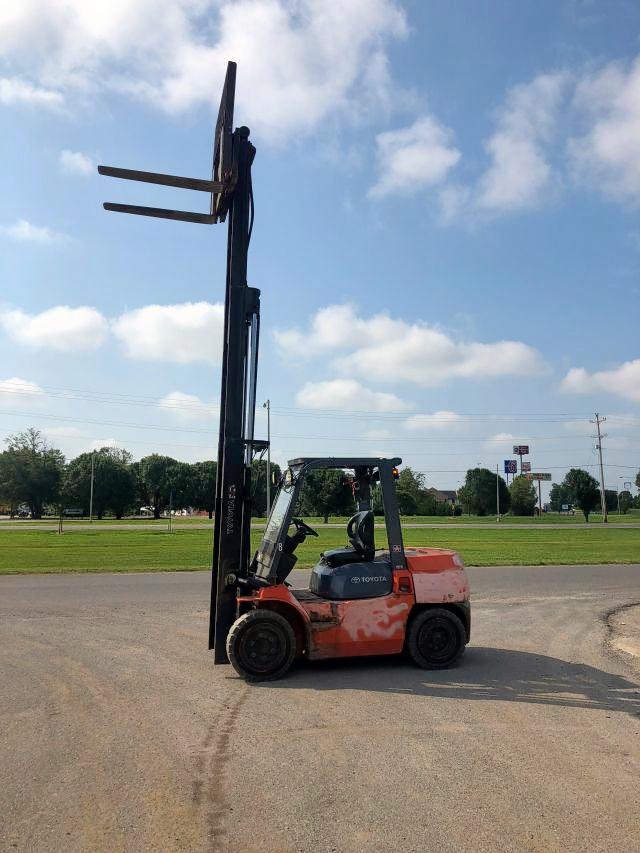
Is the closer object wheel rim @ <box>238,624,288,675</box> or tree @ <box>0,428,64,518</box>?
wheel rim @ <box>238,624,288,675</box>

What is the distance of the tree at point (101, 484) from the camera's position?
99750 millimetres

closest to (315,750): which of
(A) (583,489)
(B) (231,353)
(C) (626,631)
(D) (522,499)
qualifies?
(B) (231,353)

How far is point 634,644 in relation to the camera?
948cm

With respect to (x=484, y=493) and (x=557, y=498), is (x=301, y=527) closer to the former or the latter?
(x=484, y=493)

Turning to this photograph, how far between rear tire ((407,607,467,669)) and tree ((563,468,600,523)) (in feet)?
310

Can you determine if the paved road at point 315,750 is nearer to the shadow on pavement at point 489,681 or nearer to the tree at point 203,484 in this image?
the shadow on pavement at point 489,681

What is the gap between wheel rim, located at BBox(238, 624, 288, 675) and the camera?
7.28 meters

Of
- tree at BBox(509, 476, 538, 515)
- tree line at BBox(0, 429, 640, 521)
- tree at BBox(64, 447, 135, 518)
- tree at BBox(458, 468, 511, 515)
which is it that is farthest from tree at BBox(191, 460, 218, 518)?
tree at BBox(509, 476, 538, 515)

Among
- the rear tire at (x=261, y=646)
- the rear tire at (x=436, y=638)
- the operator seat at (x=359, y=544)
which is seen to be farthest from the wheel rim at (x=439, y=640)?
the rear tire at (x=261, y=646)

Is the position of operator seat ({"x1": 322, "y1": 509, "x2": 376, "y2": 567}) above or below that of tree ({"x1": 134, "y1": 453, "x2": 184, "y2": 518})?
below

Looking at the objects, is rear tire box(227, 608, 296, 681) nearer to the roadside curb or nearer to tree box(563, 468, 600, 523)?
the roadside curb

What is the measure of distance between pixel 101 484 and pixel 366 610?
98535mm

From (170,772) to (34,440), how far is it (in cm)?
10756

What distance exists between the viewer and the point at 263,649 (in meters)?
7.32
